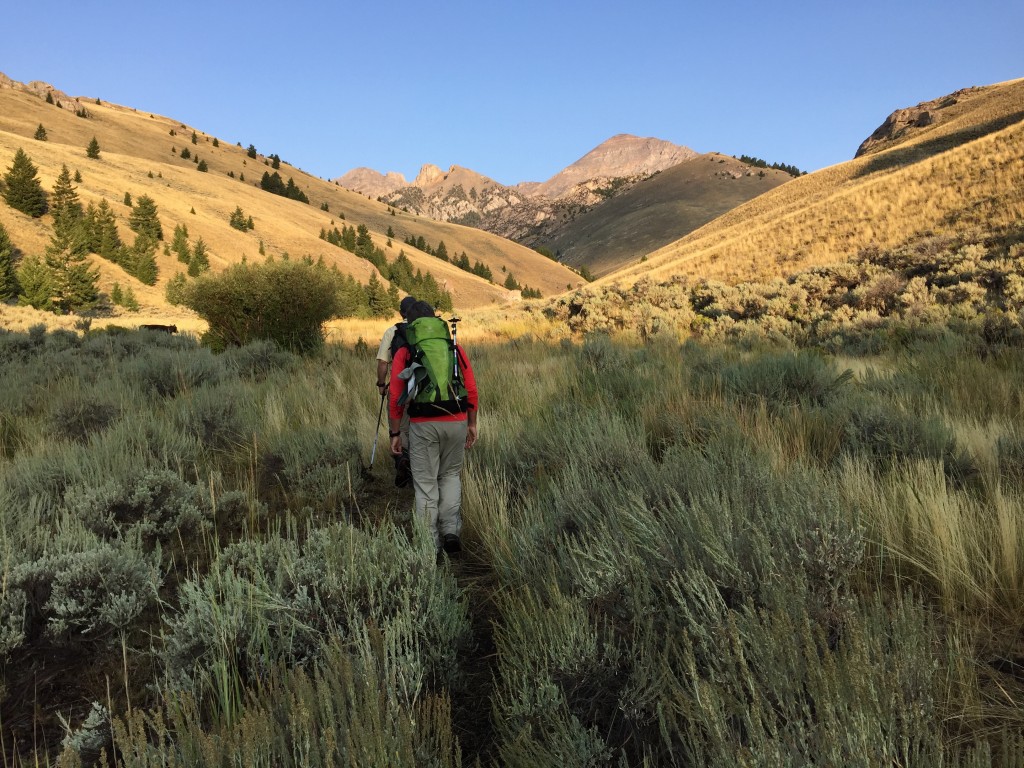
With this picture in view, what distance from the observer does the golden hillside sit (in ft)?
161

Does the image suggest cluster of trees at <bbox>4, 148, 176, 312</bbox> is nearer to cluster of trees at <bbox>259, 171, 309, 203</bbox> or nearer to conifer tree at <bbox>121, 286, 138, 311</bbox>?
conifer tree at <bbox>121, 286, 138, 311</bbox>

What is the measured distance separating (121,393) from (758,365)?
813 centimetres

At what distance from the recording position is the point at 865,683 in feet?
4.10

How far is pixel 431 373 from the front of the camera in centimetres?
368

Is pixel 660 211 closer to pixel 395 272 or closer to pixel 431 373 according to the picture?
pixel 395 272

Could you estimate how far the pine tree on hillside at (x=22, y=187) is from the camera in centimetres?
4266

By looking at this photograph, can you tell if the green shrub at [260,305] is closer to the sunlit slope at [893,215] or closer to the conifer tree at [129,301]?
the sunlit slope at [893,215]

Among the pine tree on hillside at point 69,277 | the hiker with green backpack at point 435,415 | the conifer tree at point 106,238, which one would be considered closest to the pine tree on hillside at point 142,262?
the conifer tree at point 106,238

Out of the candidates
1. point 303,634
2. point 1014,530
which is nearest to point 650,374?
point 1014,530

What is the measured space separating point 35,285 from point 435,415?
40.2 metres

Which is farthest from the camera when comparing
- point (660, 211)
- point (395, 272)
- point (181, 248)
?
point (660, 211)

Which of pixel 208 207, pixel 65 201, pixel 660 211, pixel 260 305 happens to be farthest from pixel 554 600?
pixel 660 211

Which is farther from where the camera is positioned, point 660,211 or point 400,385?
point 660,211

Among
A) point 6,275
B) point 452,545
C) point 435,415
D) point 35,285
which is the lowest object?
point 452,545
